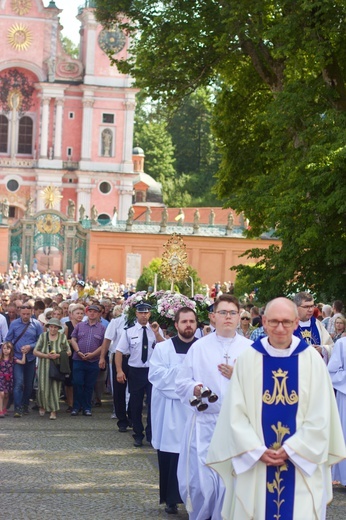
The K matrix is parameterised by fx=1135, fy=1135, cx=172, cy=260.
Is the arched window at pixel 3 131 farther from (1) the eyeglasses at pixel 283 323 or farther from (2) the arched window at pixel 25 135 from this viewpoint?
(1) the eyeglasses at pixel 283 323

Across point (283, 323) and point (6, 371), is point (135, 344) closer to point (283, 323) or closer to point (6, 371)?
point (6, 371)

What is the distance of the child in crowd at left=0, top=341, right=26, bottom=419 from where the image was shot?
15.2 m

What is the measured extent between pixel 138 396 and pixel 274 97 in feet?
34.6

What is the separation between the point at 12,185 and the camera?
67.6 meters

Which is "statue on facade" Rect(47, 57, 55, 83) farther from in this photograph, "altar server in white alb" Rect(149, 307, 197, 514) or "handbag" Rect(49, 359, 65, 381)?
"altar server in white alb" Rect(149, 307, 197, 514)

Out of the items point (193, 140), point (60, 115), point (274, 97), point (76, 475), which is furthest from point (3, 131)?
point (76, 475)

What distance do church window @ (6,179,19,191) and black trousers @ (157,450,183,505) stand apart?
59.0 metres

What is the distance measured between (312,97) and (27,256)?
101ft

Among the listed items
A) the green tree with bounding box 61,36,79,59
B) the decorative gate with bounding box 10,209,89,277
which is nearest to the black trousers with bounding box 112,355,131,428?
the decorative gate with bounding box 10,209,89,277

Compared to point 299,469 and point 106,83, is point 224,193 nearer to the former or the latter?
point 299,469

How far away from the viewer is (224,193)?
2567cm

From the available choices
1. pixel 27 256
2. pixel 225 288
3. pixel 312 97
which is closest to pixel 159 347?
pixel 312 97

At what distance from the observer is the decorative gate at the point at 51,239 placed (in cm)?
4922

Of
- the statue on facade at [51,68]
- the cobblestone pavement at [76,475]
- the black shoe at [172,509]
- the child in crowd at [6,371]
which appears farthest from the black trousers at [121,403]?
the statue on facade at [51,68]
